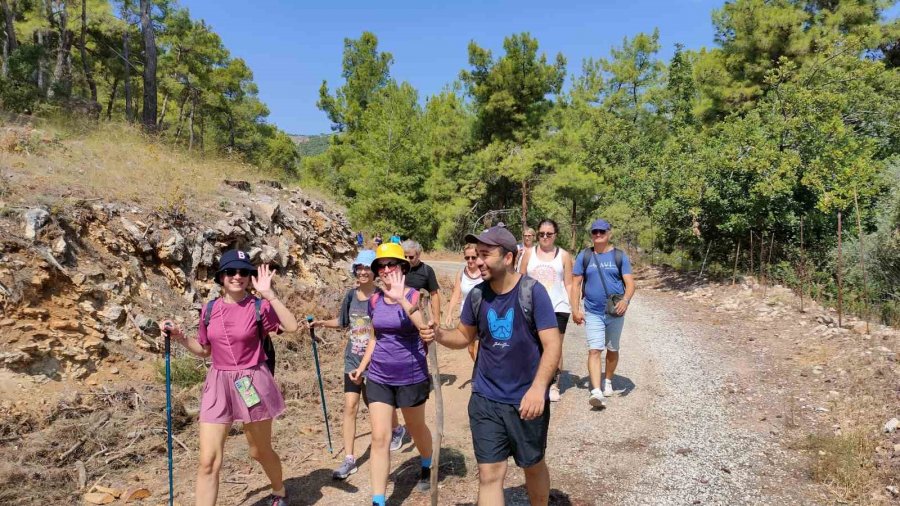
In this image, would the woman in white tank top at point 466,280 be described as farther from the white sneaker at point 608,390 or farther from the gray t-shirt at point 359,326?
the white sneaker at point 608,390

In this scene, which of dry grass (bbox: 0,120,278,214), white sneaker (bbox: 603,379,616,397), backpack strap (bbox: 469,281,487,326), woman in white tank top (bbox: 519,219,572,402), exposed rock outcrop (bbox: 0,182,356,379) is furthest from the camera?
dry grass (bbox: 0,120,278,214)

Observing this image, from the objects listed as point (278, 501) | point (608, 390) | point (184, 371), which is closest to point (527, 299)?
point (278, 501)

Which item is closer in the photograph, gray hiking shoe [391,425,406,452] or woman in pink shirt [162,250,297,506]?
woman in pink shirt [162,250,297,506]

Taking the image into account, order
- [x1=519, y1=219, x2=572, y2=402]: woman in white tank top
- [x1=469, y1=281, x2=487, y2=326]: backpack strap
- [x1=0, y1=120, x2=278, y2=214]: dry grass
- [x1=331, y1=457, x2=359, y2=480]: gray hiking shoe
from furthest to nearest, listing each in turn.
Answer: [x1=0, y1=120, x2=278, y2=214]: dry grass < [x1=519, y1=219, x2=572, y2=402]: woman in white tank top < [x1=331, y1=457, x2=359, y2=480]: gray hiking shoe < [x1=469, y1=281, x2=487, y2=326]: backpack strap

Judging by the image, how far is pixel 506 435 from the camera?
284cm

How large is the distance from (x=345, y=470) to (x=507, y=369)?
2.29m

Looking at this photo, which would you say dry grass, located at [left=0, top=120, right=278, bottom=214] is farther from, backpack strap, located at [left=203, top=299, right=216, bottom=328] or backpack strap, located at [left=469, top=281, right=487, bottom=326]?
backpack strap, located at [left=469, top=281, right=487, bottom=326]

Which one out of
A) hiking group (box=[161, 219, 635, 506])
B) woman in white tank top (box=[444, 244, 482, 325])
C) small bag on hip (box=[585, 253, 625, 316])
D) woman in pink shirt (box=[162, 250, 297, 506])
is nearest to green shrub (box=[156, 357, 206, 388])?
hiking group (box=[161, 219, 635, 506])

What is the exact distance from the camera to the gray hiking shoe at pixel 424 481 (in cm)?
404

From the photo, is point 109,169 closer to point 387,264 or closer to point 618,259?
point 387,264

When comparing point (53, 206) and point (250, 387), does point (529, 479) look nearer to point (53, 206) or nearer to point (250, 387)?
point (250, 387)

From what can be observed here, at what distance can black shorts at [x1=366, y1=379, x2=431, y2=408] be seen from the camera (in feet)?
11.8

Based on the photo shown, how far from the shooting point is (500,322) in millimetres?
2885

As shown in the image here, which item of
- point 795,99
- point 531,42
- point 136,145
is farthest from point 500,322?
point 531,42
